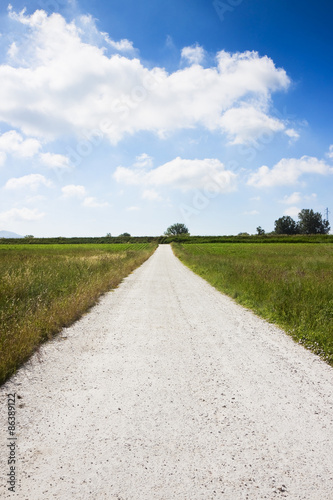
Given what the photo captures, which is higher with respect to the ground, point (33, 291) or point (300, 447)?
point (33, 291)

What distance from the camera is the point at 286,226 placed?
132 metres

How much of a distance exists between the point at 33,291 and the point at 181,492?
795 cm

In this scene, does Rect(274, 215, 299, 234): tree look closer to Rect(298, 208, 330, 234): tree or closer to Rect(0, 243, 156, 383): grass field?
Rect(298, 208, 330, 234): tree

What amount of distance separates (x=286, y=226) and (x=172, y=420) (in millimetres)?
140268

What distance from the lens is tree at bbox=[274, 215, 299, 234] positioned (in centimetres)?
13125

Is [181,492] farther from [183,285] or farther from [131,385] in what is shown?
[183,285]

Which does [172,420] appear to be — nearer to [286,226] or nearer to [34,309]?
[34,309]

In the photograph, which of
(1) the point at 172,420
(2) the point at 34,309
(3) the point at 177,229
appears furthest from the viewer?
(3) the point at 177,229

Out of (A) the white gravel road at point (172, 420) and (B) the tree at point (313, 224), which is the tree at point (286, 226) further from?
(A) the white gravel road at point (172, 420)

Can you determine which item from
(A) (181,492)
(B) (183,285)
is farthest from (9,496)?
(B) (183,285)

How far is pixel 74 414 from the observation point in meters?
3.32

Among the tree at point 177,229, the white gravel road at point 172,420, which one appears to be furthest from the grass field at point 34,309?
the tree at point 177,229

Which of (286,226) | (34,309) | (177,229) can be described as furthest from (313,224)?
(34,309)

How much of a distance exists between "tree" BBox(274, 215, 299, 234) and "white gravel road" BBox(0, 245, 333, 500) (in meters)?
136
